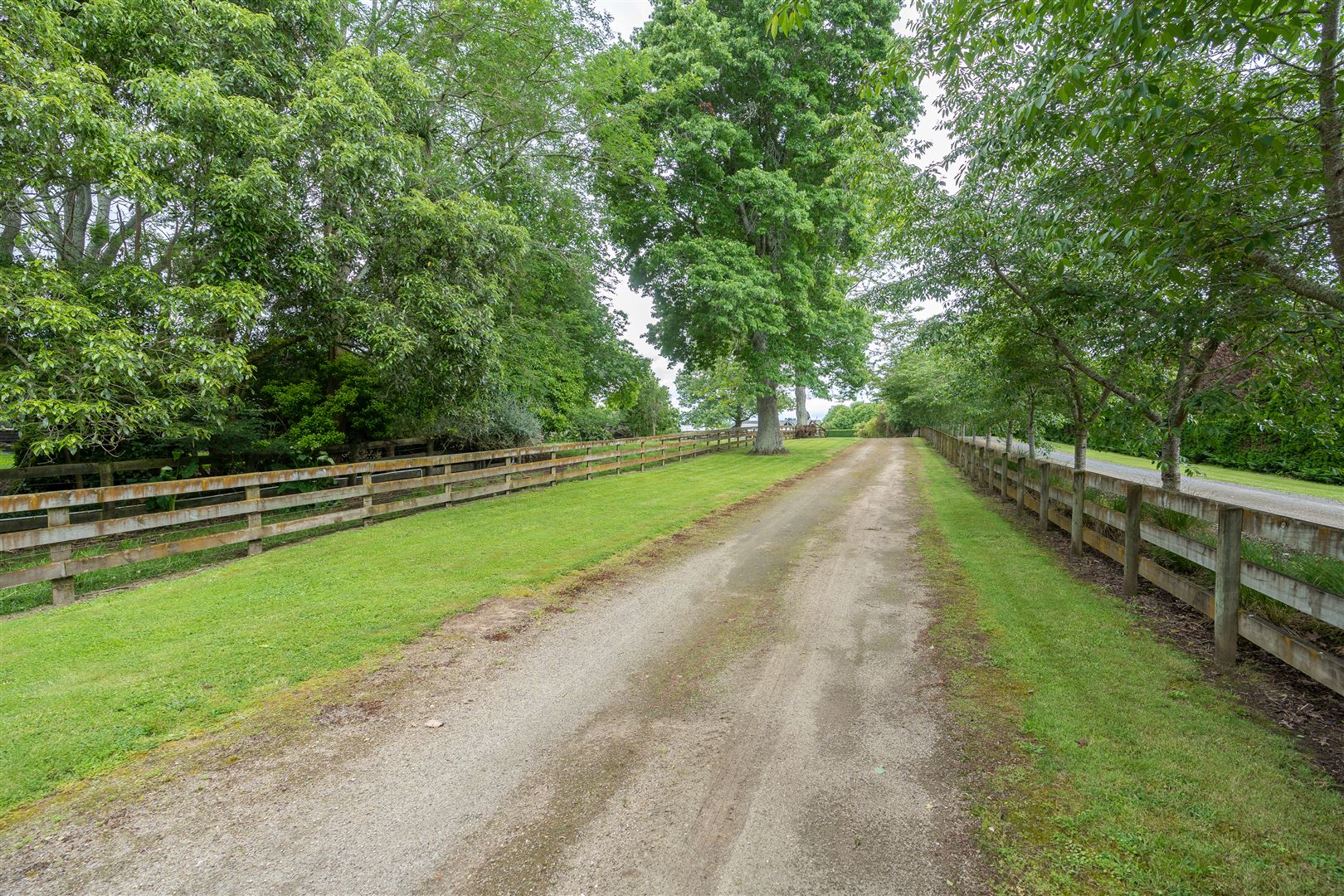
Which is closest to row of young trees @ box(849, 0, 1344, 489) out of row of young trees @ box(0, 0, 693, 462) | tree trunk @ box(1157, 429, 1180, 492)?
tree trunk @ box(1157, 429, 1180, 492)

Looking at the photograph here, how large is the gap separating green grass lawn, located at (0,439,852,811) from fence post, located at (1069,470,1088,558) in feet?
17.1

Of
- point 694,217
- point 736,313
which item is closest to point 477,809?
point 736,313

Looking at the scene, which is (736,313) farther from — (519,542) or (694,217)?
(519,542)

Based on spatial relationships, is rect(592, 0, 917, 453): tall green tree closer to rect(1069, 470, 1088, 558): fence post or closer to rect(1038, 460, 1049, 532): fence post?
rect(1038, 460, 1049, 532): fence post

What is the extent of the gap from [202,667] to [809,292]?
901 inches

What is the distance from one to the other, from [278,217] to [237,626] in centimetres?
640

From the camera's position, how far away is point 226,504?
705cm

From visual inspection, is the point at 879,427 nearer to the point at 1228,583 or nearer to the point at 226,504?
the point at 1228,583

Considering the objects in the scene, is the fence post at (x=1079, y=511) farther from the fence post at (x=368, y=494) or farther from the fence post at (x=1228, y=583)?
the fence post at (x=368, y=494)

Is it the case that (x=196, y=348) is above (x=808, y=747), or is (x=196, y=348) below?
above

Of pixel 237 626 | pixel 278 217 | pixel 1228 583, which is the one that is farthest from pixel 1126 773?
pixel 278 217

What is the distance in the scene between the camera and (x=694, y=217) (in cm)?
2236

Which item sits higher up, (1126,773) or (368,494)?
(368,494)

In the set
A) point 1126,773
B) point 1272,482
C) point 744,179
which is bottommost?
point 1272,482
